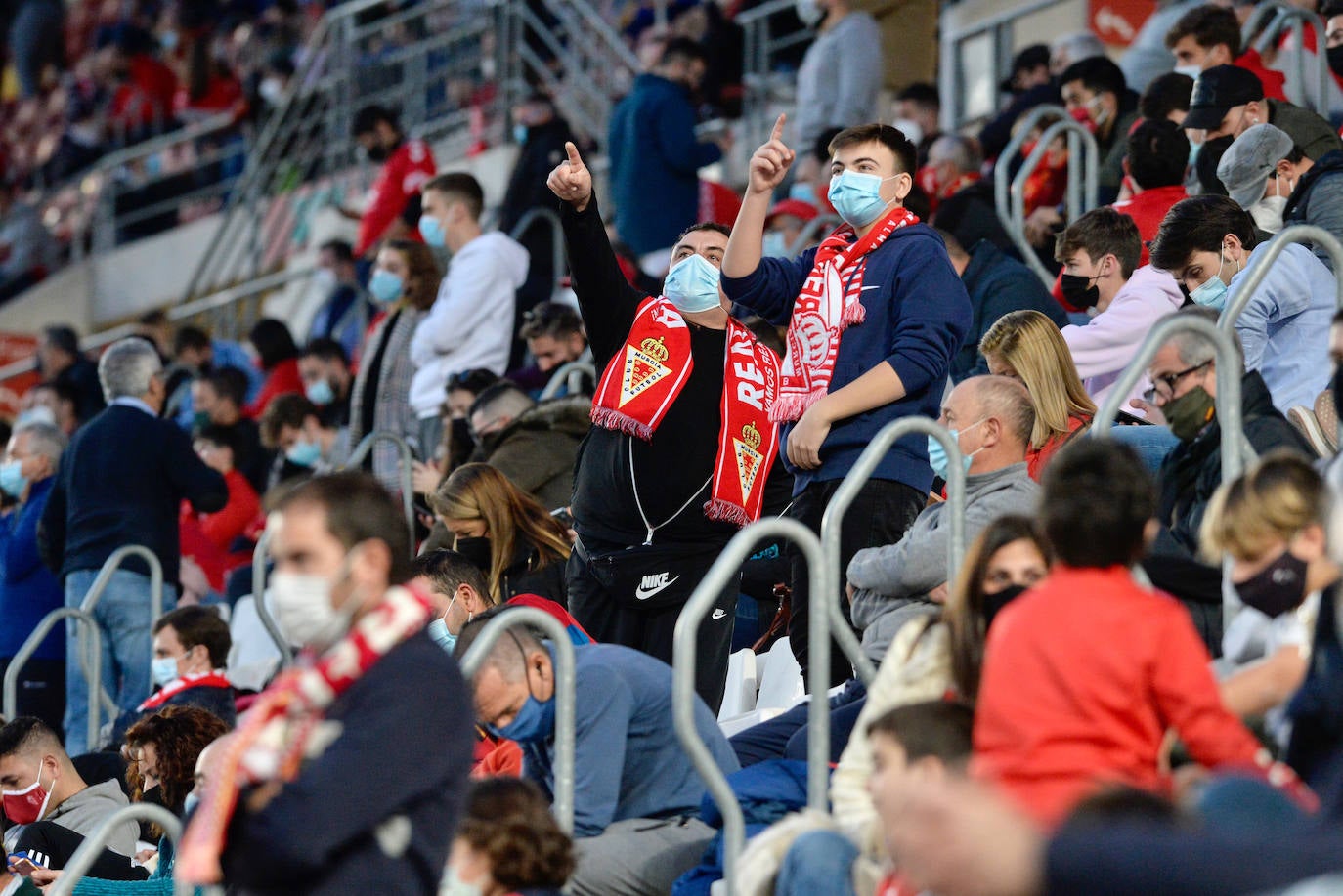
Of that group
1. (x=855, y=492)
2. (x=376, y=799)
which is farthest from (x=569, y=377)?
(x=376, y=799)

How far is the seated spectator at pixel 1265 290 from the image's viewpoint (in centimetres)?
611

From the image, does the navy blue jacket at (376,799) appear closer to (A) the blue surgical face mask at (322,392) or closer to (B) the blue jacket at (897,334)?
(B) the blue jacket at (897,334)

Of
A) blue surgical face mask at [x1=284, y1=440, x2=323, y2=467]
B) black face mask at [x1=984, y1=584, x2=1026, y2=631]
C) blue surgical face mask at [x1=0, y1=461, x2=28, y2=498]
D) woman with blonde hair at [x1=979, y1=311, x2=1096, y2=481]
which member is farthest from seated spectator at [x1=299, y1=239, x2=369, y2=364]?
black face mask at [x1=984, y1=584, x2=1026, y2=631]

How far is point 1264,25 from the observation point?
9594mm

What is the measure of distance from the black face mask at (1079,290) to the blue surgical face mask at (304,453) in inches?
158

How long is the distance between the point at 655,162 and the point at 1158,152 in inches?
147

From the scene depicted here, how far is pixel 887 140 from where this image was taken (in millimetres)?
6066

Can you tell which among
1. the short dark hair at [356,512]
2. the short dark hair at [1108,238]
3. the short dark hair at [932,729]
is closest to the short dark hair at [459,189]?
the short dark hair at [1108,238]

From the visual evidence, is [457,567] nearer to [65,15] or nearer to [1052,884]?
[1052,884]

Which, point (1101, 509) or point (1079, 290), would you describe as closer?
point (1101, 509)

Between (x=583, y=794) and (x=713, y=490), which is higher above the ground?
(x=713, y=490)

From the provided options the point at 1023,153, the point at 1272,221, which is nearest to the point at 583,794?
the point at 1272,221

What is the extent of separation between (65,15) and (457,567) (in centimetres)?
1744

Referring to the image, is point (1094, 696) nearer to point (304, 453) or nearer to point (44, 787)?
point (44, 787)
